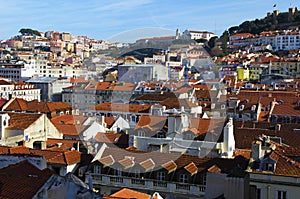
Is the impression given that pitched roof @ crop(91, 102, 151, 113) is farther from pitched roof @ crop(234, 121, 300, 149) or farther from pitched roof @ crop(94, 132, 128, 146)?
pitched roof @ crop(94, 132, 128, 146)

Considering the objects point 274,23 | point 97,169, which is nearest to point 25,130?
point 97,169

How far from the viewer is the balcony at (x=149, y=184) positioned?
45.9 ft

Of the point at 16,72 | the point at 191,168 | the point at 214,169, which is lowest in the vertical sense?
the point at 191,168

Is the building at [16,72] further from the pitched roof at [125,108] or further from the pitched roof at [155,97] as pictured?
the pitched roof at [125,108]

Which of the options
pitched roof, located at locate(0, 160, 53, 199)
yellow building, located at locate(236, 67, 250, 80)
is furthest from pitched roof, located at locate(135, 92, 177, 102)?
yellow building, located at locate(236, 67, 250, 80)

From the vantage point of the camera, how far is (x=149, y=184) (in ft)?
47.2

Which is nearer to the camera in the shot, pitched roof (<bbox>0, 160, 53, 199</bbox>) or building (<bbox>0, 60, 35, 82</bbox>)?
pitched roof (<bbox>0, 160, 53, 199</bbox>)

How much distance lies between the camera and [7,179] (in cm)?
893

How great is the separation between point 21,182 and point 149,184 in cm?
618

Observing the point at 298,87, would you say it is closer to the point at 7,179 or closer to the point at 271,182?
the point at 271,182

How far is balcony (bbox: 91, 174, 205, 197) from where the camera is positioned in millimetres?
13977

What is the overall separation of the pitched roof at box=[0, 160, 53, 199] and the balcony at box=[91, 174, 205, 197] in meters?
4.87

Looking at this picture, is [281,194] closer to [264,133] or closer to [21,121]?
[264,133]

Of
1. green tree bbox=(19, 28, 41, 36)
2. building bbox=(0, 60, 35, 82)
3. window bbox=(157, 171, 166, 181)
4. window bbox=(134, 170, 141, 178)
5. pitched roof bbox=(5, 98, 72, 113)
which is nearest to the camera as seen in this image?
window bbox=(157, 171, 166, 181)
